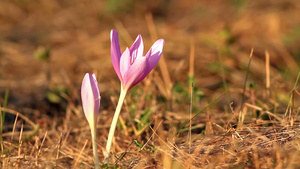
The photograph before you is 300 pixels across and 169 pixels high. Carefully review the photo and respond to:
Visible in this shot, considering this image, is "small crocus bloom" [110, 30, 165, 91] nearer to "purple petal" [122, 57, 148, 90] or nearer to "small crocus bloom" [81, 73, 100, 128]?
"purple petal" [122, 57, 148, 90]

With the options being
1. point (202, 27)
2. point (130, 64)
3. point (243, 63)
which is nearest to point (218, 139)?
point (130, 64)

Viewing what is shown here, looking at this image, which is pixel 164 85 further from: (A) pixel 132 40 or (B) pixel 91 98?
(B) pixel 91 98

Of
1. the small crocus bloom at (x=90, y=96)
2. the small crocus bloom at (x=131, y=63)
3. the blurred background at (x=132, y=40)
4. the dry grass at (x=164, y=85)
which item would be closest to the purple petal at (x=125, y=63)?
the small crocus bloom at (x=131, y=63)

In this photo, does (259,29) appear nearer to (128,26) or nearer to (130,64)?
(128,26)

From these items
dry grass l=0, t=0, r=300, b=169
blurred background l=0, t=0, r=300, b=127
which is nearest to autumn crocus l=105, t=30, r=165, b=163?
dry grass l=0, t=0, r=300, b=169

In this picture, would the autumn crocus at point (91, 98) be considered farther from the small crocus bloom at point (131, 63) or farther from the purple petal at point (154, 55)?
the purple petal at point (154, 55)
